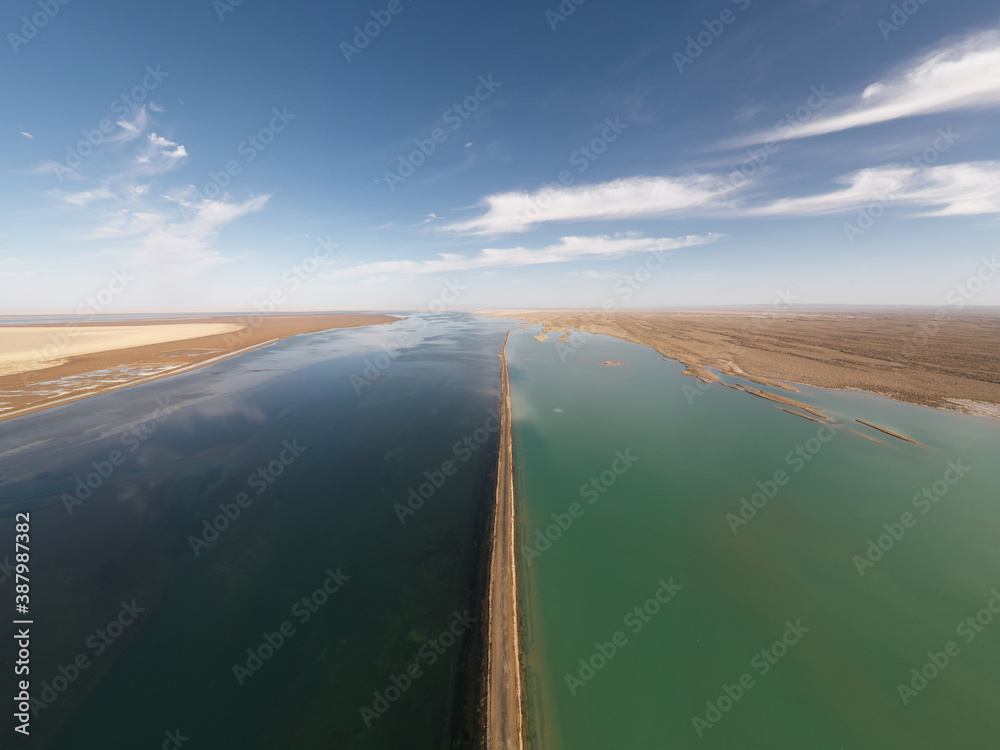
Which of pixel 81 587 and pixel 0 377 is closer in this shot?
pixel 81 587

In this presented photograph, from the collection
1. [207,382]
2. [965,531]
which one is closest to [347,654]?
[965,531]

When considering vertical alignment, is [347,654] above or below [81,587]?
below

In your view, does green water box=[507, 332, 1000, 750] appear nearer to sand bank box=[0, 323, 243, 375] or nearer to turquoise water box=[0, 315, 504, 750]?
turquoise water box=[0, 315, 504, 750]

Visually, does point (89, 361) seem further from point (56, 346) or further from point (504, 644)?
point (504, 644)

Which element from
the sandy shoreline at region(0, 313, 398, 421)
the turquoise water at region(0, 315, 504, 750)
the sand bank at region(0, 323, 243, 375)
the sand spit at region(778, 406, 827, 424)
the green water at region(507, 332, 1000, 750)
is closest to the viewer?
the turquoise water at region(0, 315, 504, 750)

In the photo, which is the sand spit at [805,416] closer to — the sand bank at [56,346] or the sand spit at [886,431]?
the sand spit at [886,431]

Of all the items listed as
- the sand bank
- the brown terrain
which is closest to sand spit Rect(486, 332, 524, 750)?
the brown terrain

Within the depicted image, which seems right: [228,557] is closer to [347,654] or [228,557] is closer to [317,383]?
[347,654]

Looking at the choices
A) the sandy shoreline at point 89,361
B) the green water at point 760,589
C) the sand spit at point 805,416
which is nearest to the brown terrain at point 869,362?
the sand spit at point 805,416
